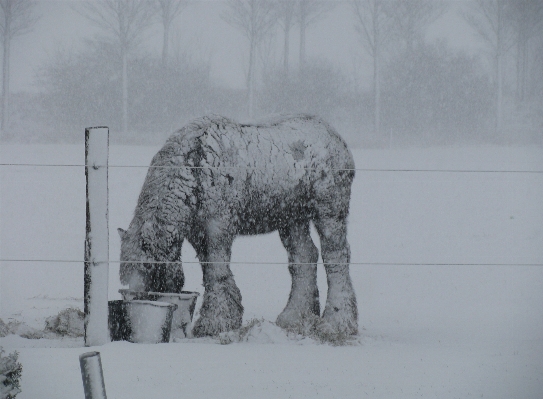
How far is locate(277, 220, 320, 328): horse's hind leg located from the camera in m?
6.55

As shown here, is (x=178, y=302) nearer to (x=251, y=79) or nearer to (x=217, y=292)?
(x=217, y=292)

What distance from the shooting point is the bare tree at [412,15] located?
11.9 metres

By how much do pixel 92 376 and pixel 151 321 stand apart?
1786 millimetres

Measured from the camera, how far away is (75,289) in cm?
847

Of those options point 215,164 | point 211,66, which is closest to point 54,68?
point 211,66

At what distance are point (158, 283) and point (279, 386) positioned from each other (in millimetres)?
1501

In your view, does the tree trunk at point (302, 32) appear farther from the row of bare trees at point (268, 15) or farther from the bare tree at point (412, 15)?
the bare tree at point (412, 15)

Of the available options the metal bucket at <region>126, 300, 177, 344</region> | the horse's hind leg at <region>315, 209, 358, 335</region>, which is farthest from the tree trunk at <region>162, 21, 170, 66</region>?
the metal bucket at <region>126, 300, 177, 344</region>

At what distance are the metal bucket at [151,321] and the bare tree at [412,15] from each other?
8022 mm

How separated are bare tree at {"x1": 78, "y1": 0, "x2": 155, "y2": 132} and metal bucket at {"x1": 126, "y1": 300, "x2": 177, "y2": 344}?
22.1ft

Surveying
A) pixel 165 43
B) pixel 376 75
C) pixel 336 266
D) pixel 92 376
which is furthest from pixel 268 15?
pixel 92 376

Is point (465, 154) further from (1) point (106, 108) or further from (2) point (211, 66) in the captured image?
(1) point (106, 108)

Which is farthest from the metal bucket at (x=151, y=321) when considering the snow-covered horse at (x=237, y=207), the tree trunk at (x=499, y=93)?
the tree trunk at (x=499, y=93)

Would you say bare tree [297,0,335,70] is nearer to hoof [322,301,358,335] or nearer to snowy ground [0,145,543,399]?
snowy ground [0,145,543,399]
